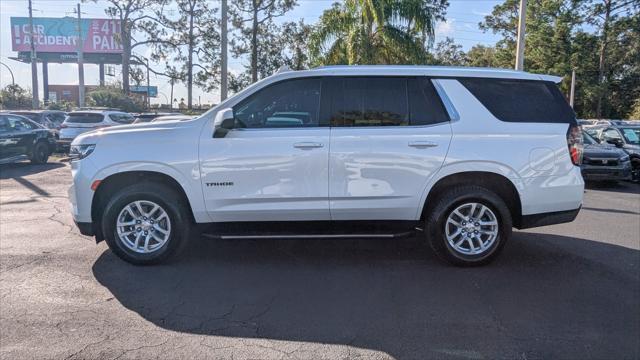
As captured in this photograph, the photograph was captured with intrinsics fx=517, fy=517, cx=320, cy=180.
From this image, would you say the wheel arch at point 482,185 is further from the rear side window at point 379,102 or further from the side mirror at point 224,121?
the side mirror at point 224,121

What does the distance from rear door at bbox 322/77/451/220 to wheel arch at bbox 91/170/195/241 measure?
1.62 metres

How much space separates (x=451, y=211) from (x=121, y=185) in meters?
3.56

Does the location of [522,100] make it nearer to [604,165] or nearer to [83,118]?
[604,165]

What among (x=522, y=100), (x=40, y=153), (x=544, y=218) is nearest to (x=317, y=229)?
(x=544, y=218)

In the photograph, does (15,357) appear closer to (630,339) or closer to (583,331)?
(583,331)

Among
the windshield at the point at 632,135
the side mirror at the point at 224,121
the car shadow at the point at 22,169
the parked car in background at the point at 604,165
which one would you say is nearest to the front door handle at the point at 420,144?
the side mirror at the point at 224,121

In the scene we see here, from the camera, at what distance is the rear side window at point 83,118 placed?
1848cm

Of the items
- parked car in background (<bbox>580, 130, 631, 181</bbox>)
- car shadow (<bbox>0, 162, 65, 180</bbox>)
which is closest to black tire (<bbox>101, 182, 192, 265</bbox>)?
car shadow (<bbox>0, 162, 65, 180</bbox>)

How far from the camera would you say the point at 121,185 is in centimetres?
562

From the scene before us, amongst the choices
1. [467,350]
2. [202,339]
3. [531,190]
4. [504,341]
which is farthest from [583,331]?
[202,339]

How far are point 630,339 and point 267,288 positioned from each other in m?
Answer: 3.05

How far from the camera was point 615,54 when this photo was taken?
38.4m

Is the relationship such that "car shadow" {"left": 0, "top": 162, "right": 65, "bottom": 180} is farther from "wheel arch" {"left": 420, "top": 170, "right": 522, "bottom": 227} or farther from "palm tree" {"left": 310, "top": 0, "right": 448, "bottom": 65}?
"wheel arch" {"left": 420, "top": 170, "right": 522, "bottom": 227}

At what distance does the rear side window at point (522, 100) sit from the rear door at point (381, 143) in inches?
19.8
